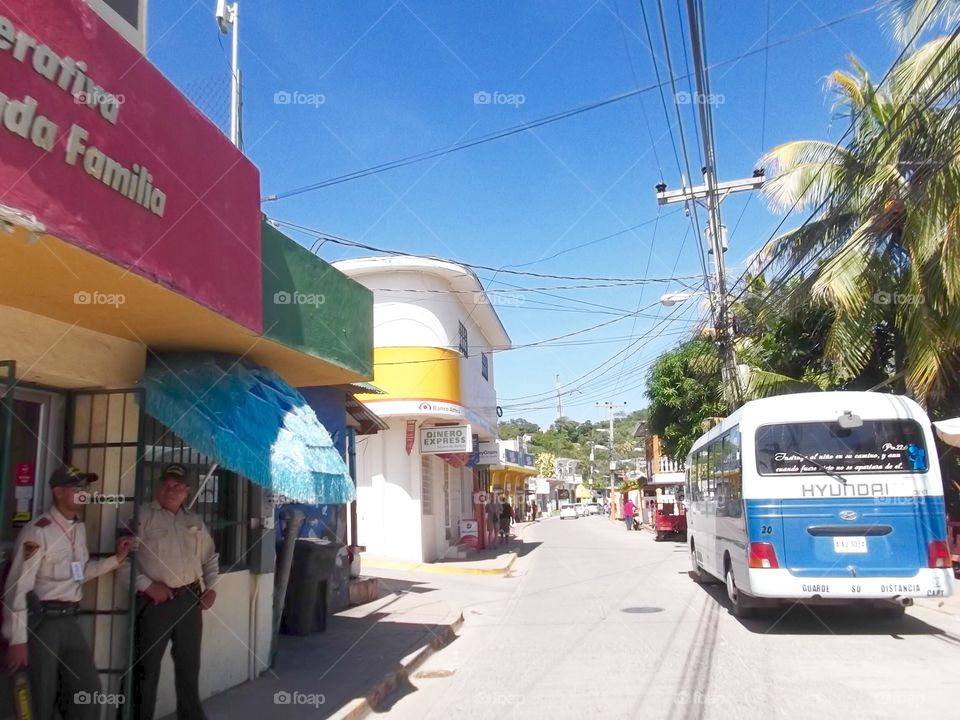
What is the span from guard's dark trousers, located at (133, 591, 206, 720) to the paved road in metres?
1.94

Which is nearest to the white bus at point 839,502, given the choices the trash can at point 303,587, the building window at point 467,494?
the trash can at point 303,587

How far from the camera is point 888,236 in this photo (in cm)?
1475

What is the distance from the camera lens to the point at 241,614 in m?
7.41

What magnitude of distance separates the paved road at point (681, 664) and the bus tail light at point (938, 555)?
0.85 meters

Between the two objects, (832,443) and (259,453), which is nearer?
(259,453)

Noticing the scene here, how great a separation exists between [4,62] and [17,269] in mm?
1152

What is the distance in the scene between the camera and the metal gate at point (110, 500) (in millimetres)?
5699

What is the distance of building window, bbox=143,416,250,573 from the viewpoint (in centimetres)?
642

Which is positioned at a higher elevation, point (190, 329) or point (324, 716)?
point (190, 329)

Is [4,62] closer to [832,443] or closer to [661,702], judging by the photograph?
[661,702]

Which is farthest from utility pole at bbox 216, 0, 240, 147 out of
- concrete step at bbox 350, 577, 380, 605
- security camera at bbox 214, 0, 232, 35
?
concrete step at bbox 350, 577, 380, 605

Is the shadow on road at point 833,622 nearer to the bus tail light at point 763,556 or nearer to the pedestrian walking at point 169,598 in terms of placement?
the bus tail light at point 763,556

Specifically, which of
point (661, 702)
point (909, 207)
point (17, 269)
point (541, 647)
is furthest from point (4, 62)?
point (909, 207)

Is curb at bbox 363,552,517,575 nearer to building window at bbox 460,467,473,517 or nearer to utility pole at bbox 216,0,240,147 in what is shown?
building window at bbox 460,467,473,517
